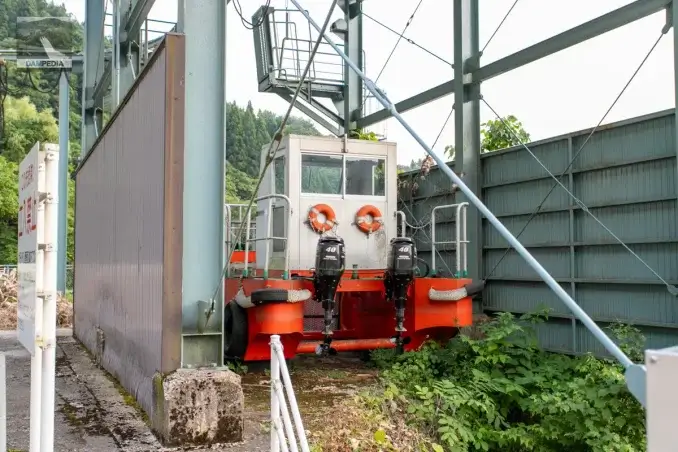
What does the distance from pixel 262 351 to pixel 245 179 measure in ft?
154

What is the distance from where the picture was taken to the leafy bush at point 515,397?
662 centimetres

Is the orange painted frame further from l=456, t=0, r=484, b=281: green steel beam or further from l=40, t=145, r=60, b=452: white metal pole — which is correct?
l=40, t=145, r=60, b=452: white metal pole

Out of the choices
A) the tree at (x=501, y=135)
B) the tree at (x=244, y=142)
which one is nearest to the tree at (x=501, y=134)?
the tree at (x=501, y=135)

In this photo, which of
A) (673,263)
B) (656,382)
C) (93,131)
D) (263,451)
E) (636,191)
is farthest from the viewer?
(93,131)

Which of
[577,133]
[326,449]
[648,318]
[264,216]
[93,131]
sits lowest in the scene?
[326,449]

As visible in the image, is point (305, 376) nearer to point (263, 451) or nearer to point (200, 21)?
point (263, 451)

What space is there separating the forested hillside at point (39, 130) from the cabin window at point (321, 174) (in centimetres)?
2712

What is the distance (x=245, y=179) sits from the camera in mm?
54719

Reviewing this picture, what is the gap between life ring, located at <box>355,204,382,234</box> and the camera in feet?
30.7

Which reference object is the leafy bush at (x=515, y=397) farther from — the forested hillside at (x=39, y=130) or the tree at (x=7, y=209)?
the tree at (x=7, y=209)

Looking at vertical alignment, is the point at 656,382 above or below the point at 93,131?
below

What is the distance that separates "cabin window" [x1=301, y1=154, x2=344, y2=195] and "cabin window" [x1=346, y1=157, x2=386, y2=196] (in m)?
0.15

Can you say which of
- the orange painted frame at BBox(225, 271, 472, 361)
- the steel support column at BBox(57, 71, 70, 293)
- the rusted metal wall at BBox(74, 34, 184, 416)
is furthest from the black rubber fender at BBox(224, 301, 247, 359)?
the steel support column at BBox(57, 71, 70, 293)

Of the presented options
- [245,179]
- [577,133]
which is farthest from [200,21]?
[245,179]
